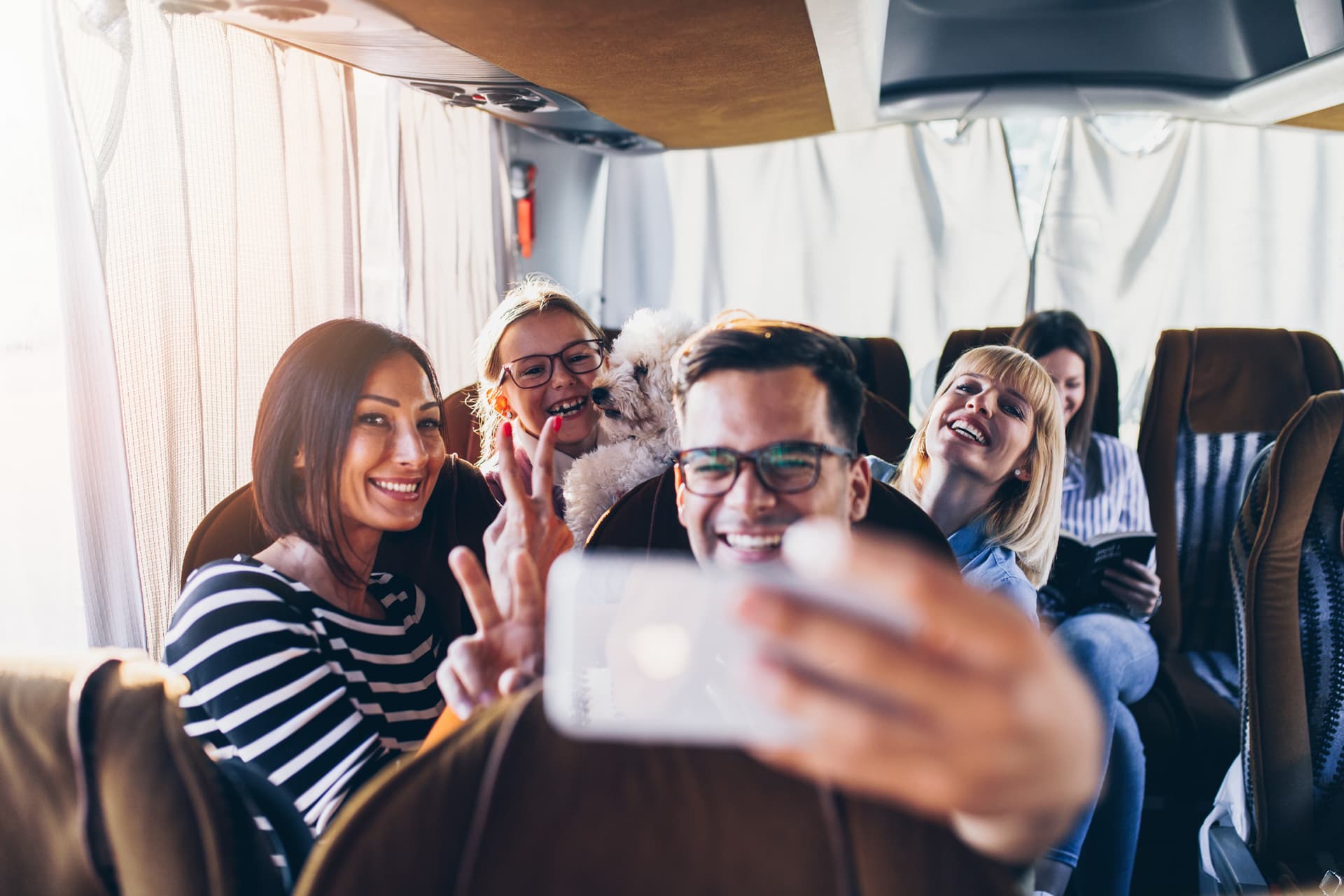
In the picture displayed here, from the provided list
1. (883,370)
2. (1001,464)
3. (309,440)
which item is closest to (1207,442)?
(883,370)

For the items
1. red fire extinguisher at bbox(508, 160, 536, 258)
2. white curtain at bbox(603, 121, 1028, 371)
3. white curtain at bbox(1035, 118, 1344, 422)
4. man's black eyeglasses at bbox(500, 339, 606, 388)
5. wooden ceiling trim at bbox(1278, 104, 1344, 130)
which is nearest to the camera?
man's black eyeglasses at bbox(500, 339, 606, 388)

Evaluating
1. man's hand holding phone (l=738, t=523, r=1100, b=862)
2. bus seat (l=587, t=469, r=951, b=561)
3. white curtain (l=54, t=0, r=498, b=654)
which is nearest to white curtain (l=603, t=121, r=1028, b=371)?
white curtain (l=54, t=0, r=498, b=654)

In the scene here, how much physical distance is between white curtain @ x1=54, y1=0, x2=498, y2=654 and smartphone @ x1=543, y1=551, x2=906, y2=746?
1.34 metres

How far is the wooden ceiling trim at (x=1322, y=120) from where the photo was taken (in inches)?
109

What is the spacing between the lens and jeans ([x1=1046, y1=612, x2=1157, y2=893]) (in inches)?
71.8

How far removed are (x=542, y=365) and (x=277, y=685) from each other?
110 cm

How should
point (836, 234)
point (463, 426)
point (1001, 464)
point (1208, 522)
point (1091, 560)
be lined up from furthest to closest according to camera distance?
point (836, 234), point (1208, 522), point (463, 426), point (1091, 560), point (1001, 464)

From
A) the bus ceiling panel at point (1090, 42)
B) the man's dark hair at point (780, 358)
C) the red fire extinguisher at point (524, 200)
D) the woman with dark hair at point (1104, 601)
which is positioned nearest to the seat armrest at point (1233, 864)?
the woman with dark hair at point (1104, 601)

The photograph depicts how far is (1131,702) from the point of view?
2057 mm

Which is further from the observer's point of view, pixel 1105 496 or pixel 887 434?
pixel 1105 496

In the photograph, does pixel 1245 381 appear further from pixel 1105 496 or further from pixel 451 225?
pixel 451 225

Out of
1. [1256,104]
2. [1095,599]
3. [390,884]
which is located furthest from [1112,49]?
[390,884]

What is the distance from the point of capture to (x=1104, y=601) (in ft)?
7.22

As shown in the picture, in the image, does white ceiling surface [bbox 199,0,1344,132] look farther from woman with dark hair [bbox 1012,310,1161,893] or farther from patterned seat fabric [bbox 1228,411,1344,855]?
patterned seat fabric [bbox 1228,411,1344,855]
